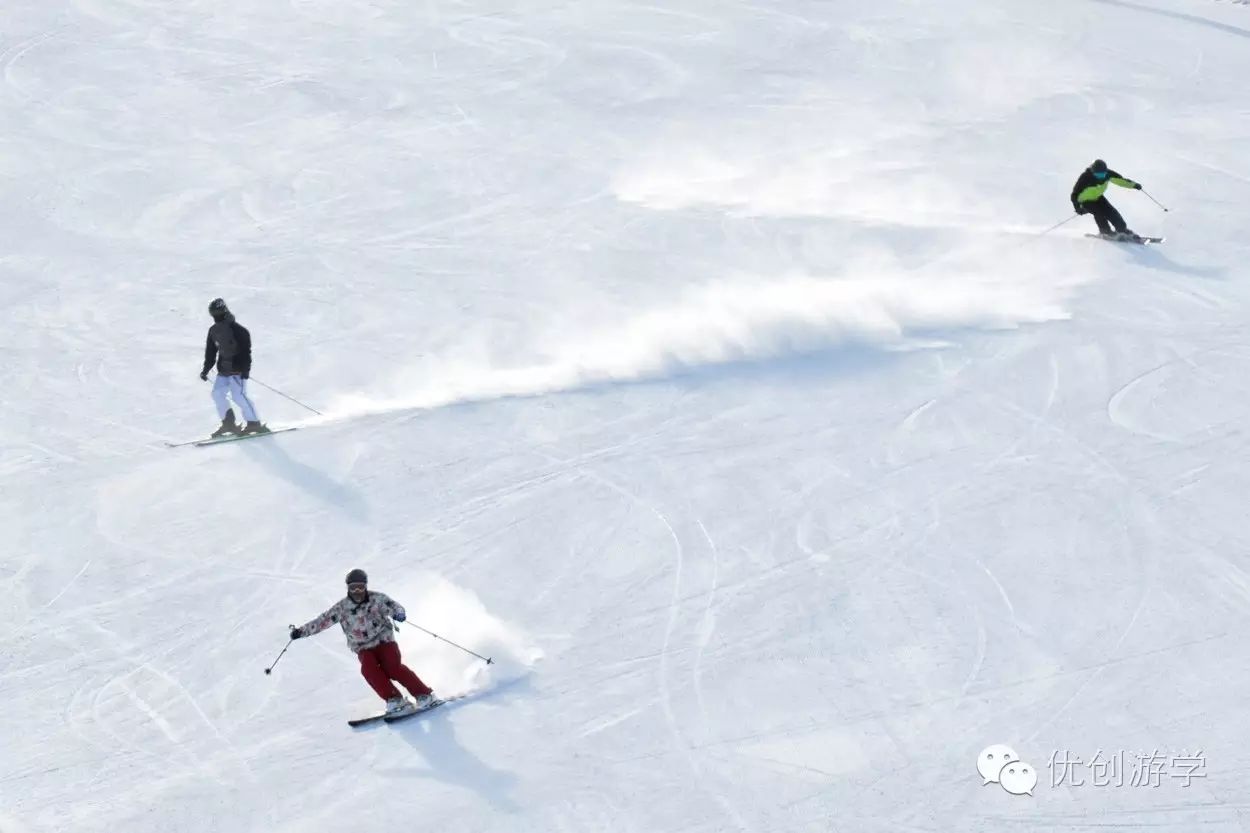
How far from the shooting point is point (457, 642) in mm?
10398

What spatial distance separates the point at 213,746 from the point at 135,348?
683 centimetres

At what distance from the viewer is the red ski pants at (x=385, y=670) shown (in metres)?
9.53

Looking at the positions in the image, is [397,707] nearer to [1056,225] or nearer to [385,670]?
[385,670]

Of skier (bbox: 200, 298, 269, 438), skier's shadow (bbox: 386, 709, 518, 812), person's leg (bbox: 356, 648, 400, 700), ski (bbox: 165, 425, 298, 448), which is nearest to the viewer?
skier's shadow (bbox: 386, 709, 518, 812)

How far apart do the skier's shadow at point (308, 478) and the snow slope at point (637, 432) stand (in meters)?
0.09

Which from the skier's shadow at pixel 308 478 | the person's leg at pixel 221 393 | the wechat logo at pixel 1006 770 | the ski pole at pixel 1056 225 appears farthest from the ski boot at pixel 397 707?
the ski pole at pixel 1056 225

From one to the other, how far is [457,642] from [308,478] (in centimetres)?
291

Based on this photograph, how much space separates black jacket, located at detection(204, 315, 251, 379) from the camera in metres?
13.0

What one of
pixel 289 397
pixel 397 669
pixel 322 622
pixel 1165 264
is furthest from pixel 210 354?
pixel 1165 264

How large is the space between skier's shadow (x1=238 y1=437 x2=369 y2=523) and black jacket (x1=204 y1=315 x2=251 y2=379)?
0.67 m

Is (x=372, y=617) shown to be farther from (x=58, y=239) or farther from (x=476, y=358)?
(x=58, y=239)

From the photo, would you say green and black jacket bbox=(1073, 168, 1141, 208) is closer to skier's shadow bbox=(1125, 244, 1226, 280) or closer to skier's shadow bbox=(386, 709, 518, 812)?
skier's shadow bbox=(1125, 244, 1226, 280)

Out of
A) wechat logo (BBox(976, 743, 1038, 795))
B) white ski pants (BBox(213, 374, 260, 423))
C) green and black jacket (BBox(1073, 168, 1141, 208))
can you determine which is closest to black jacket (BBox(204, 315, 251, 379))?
white ski pants (BBox(213, 374, 260, 423))

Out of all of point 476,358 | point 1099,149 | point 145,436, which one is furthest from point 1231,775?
point 1099,149
